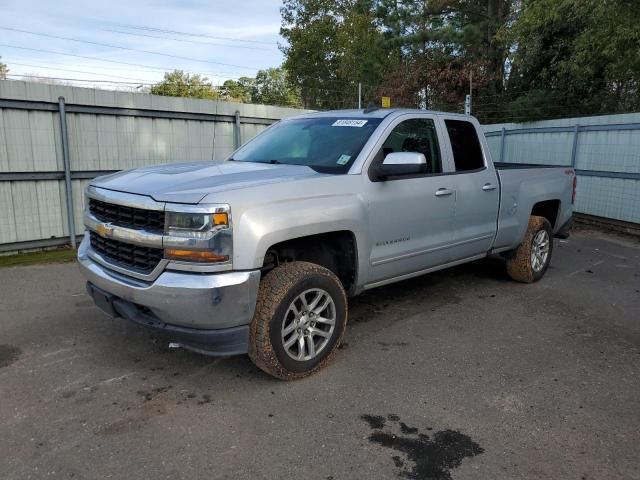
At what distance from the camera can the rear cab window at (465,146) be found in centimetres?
525

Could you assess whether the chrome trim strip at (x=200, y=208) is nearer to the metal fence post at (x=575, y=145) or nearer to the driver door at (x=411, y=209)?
the driver door at (x=411, y=209)

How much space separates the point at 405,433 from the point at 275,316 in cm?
Answer: 109

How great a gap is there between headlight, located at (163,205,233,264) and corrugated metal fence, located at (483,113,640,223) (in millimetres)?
9651

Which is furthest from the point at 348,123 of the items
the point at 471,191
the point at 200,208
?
the point at 200,208

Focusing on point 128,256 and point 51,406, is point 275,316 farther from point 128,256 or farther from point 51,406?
point 51,406

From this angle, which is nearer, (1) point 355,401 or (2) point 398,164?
(1) point 355,401

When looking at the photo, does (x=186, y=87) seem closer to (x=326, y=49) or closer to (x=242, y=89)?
(x=242, y=89)

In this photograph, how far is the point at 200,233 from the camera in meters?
3.21

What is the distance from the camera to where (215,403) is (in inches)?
136

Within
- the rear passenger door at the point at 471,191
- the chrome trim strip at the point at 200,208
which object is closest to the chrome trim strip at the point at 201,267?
the chrome trim strip at the point at 200,208

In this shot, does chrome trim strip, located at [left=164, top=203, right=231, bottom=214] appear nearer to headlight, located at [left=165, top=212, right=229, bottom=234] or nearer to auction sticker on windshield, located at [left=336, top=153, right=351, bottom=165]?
headlight, located at [left=165, top=212, right=229, bottom=234]

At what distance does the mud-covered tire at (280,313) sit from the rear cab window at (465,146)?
7.19ft

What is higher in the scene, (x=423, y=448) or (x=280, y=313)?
(x=280, y=313)

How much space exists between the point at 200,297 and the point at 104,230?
1.05m
